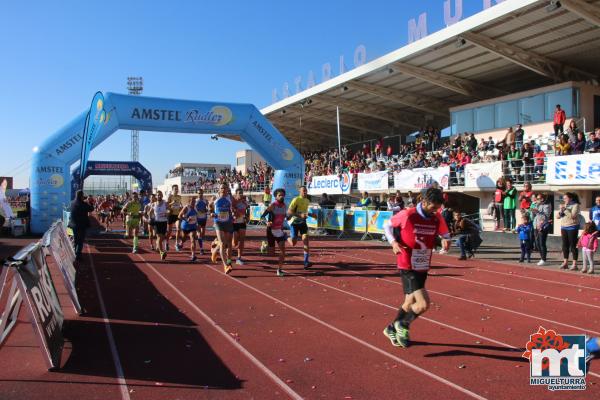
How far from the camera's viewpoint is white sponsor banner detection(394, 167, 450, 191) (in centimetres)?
2042

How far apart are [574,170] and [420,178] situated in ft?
23.2

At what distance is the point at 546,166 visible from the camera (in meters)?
17.0

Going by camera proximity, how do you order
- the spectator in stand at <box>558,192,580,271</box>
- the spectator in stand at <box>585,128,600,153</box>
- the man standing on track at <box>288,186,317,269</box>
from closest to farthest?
the spectator in stand at <box>558,192,580,271</box>
the man standing on track at <box>288,186,317,269</box>
the spectator in stand at <box>585,128,600,153</box>

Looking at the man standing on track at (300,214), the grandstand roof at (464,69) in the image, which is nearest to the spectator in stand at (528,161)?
the grandstand roof at (464,69)

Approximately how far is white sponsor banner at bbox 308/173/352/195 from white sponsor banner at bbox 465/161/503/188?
6.57 meters

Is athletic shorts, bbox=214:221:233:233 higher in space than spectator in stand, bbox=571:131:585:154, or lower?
lower

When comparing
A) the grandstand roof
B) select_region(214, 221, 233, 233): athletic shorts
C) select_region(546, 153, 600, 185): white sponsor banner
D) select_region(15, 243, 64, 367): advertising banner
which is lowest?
select_region(15, 243, 64, 367): advertising banner

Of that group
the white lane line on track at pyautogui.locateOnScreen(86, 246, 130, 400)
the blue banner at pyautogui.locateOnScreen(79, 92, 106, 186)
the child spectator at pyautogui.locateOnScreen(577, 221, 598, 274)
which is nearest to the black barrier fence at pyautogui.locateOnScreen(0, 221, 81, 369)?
the white lane line on track at pyautogui.locateOnScreen(86, 246, 130, 400)

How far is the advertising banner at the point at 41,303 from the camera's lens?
184 inches

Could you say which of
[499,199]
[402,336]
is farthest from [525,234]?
[402,336]

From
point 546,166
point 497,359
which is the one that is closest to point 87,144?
point 497,359

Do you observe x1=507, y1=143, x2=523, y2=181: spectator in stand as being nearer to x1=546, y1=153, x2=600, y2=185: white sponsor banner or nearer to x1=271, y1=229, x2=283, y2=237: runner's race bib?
x1=546, y1=153, x2=600, y2=185: white sponsor banner

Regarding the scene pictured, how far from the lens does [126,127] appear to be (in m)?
19.3

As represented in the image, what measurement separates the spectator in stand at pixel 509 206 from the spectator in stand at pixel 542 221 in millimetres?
3554
